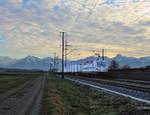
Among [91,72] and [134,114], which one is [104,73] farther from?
[134,114]

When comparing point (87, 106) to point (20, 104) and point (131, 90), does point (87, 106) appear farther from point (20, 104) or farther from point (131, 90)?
point (131, 90)

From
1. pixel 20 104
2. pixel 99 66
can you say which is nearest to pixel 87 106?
pixel 20 104

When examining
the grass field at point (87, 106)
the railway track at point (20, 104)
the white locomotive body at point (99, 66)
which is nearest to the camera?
the grass field at point (87, 106)

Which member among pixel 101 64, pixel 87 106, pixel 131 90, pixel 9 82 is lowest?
pixel 87 106

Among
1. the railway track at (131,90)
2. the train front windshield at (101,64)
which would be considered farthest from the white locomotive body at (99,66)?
the railway track at (131,90)

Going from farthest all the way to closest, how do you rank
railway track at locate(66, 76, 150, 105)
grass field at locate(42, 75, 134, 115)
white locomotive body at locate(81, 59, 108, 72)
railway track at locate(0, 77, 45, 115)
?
white locomotive body at locate(81, 59, 108, 72), railway track at locate(66, 76, 150, 105), railway track at locate(0, 77, 45, 115), grass field at locate(42, 75, 134, 115)

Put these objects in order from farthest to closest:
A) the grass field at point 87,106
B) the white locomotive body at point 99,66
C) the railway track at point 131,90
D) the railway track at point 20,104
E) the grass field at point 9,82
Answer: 1. the white locomotive body at point 99,66
2. the grass field at point 9,82
3. the railway track at point 131,90
4. the railway track at point 20,104
5. the grass field at point 87,106

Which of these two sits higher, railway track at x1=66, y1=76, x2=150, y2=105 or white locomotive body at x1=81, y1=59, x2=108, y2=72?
white locomotive body at x1=81, y1=59, x2=108, y2=72

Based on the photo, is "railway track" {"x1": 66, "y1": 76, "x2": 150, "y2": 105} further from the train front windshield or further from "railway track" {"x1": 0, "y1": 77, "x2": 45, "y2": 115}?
the train front windshield

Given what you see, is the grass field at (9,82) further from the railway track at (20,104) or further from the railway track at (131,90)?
the railway track at (131,90)

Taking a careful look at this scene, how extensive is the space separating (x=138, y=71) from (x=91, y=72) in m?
37.7

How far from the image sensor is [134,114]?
17547 mm

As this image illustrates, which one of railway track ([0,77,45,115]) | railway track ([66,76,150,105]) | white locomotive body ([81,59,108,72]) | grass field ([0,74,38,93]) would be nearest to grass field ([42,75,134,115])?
railway track ([0,77,45,115])

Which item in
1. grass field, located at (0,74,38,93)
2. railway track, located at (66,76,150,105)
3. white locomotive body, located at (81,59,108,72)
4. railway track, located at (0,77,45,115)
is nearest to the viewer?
railway track, located at (0,77,45,115)
